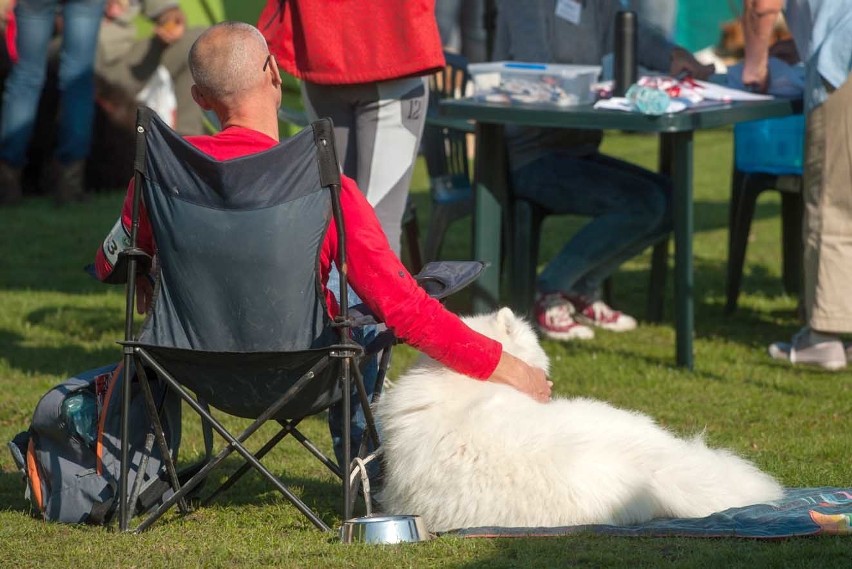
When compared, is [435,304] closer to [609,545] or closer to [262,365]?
[262,365]

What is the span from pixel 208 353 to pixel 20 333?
3.62 m

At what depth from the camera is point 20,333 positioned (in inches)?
258

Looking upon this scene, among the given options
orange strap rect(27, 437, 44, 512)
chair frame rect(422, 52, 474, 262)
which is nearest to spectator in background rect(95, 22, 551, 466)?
orange strap rect(27, 437, 44, 512)

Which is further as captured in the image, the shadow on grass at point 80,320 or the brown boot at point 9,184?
the brown boot at point 9,184

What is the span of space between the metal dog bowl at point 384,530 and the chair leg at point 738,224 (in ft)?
13.1

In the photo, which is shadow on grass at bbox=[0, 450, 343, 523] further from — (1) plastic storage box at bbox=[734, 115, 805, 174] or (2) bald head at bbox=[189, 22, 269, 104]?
(1) plastic storage box at bbox=[734, 115, 805, 174]

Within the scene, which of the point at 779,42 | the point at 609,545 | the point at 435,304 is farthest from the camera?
A: the point at 779,42

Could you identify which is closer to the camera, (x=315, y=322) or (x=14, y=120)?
(x=315, y=322)

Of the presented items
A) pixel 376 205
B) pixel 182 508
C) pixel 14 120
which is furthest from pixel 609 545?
pixel 14 120

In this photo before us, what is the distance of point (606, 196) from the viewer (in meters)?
6.21

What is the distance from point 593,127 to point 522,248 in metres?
1.02

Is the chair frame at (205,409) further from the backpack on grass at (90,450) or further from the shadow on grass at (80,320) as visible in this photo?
the shadow on grass at (80,320)

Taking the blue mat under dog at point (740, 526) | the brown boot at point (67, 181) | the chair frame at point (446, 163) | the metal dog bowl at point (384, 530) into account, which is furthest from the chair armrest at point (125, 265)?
the brown boot at point (67, 181)

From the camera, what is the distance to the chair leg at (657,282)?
268 inches
